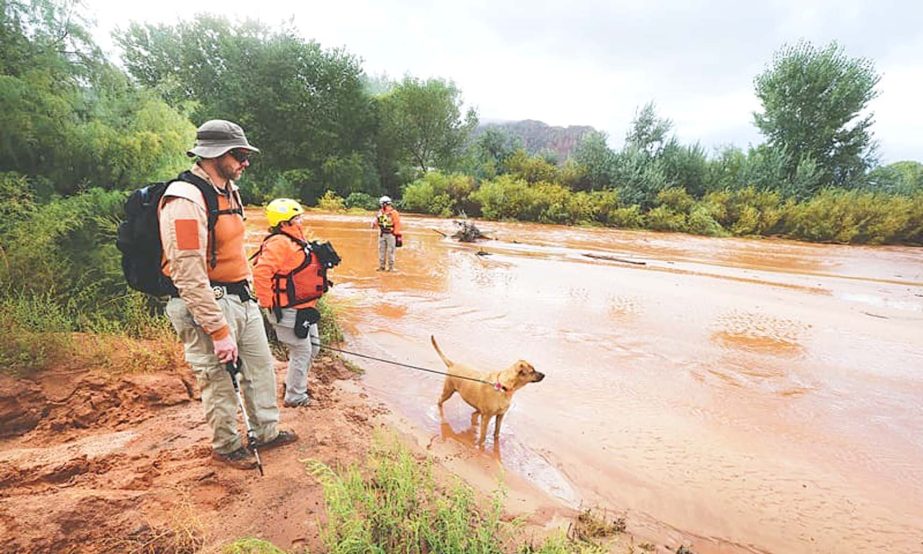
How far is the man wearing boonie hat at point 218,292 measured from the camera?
243 centimetres

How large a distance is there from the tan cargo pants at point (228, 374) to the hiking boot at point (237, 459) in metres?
0.03

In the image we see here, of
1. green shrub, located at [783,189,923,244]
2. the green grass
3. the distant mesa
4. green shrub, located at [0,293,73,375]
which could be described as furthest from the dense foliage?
the distant mesa

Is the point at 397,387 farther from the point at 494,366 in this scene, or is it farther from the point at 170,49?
the point at 170,49

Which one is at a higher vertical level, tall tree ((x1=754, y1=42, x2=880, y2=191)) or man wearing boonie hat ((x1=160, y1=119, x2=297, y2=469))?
tall tree ((x1=754, y1=42, x2=880, y2=191))

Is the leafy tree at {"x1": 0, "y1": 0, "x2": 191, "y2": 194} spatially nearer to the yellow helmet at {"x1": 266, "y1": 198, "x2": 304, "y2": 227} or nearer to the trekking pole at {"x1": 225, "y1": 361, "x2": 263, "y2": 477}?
the yellow helmet at {"x1": 266, "y1": 198, "x2": 304, "y2": 227}

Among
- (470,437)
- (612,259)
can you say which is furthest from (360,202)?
(470,437)

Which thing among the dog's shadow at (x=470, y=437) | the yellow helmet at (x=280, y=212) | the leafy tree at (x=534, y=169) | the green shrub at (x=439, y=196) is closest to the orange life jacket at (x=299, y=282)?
the yellow helmet at (x=280, y=212)

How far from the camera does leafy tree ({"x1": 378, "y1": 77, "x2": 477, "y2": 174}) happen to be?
34.5 m

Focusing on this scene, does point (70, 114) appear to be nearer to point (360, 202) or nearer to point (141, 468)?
point (141, 468)

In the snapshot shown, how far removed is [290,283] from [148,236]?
4.19ft

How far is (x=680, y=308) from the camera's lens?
29.6 feet

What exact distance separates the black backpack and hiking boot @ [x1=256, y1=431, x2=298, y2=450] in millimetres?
1303

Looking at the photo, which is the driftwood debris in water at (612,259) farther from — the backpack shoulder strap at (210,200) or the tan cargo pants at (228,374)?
the backpack shoulder strap at (210,200)

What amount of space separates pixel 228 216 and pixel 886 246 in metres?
31.0
